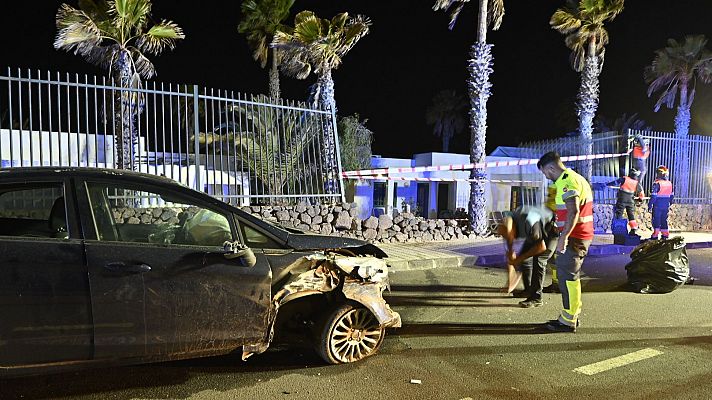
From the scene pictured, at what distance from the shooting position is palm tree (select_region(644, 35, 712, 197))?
2272 cm

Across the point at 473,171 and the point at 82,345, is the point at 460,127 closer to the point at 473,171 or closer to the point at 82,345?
the point at 473,171

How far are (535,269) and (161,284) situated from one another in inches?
181

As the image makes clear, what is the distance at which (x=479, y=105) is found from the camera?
1252cm

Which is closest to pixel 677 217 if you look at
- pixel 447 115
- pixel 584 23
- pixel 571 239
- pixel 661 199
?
pixel 661 199

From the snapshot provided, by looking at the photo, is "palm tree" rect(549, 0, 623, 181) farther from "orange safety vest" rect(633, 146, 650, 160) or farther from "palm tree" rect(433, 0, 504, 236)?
"palm tree" rect(433, 0, 504, 236)

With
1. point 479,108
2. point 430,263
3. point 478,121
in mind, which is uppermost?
point 479,108

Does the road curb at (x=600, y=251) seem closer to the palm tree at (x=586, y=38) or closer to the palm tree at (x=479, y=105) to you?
the palm tree at (x=479, y=105)

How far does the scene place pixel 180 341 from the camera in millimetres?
3457

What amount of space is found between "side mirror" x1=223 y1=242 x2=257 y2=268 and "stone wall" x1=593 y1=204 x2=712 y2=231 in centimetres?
1272

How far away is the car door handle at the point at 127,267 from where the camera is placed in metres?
3.20

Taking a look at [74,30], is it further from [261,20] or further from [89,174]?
[261,20]

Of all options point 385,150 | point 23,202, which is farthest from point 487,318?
point 385,150

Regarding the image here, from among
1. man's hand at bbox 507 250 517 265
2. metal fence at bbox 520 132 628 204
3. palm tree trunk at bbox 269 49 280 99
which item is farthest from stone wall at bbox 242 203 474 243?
palm tree trunk at bbox 269 49 280 99

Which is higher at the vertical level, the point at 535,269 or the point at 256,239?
the point at 256,239
